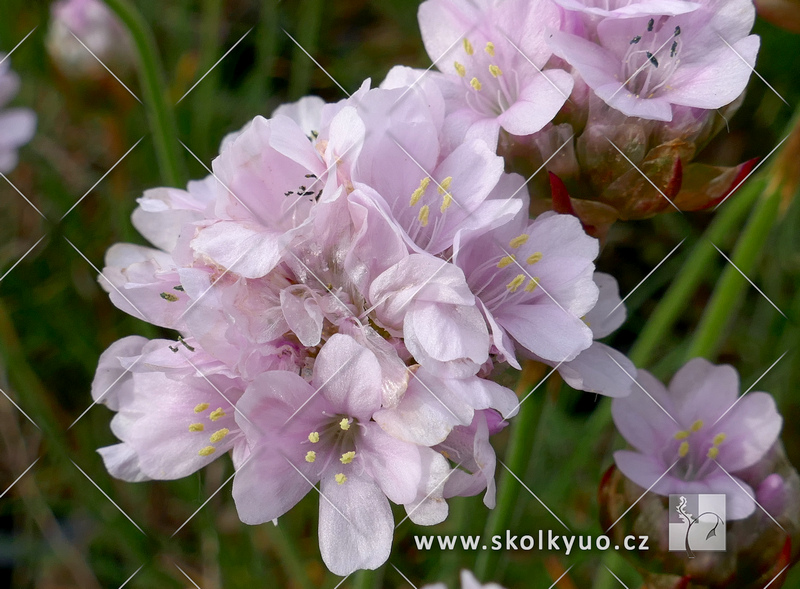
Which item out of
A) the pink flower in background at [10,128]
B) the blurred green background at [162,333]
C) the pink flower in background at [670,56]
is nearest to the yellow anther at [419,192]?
the pink flower in background at [670,56]

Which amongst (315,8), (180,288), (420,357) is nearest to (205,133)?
(315,8)

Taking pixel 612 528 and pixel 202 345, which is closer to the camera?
pixel 202 345

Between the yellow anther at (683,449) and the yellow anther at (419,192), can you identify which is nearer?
the yellow anther at (419,192)

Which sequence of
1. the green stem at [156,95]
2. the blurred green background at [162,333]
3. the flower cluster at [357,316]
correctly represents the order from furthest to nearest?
the blurred green background at [162,333] < the green stem at [156,95] < the flower cluster at [357,316]

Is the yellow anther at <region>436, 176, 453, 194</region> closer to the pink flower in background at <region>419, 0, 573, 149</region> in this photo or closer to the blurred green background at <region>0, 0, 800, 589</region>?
the pink flower in background at <region>419, 0, 573, 149</region>

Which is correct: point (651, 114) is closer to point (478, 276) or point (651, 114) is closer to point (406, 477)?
point (478, 276)

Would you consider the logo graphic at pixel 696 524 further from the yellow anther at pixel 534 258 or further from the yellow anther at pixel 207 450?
the yellow anther at pixel 207 450

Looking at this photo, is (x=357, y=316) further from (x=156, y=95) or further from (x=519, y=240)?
(x=156, y=95)
